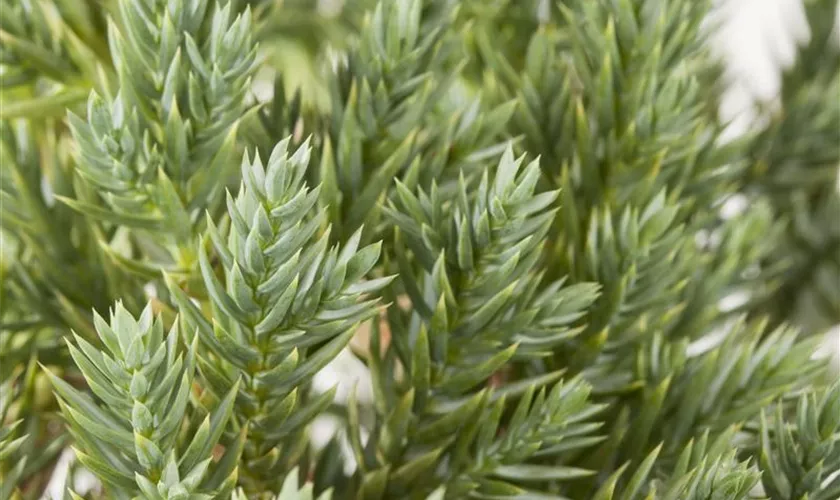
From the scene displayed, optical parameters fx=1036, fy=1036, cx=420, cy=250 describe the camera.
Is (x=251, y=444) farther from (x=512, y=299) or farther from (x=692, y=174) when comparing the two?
(x=692, y=174)

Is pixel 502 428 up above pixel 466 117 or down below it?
below

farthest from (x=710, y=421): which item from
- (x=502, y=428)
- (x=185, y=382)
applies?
(x=185, y=382)

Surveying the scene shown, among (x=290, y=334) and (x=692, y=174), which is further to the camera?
(x=692, y=174)

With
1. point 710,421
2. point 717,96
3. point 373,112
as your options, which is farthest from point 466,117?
point 717,96

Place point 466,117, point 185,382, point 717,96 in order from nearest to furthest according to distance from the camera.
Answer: point 185,382 → point 466,117 → point 717,96

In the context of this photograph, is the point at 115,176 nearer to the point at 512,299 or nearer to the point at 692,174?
the point at 512,299

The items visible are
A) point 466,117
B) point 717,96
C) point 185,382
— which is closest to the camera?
point 185,382
